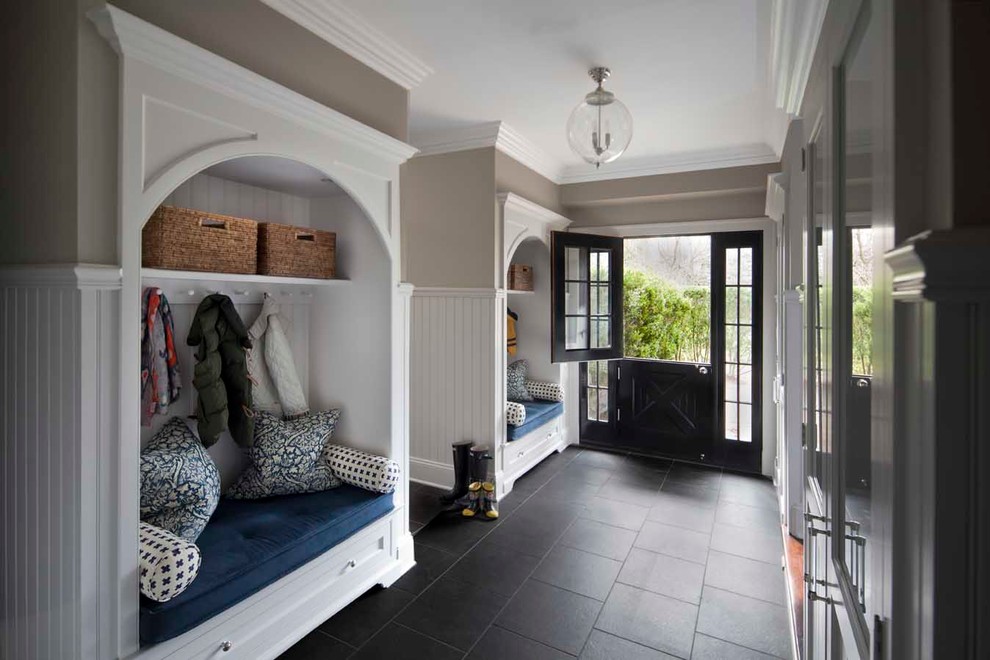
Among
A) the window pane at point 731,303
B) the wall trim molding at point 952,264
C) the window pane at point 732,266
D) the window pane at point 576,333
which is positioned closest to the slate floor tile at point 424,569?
the window pane at point 576,333

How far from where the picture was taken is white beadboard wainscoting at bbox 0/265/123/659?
147cm

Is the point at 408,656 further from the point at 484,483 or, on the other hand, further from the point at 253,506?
the point at 484,483

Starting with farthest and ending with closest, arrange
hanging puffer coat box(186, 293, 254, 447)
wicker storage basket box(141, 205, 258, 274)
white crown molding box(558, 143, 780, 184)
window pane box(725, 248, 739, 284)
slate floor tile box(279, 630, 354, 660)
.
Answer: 1. window pane box(725, 248, 739, 284)
2. white crown molding box(558, 143, 780, 184)
3. hanging puffer coat box(186, 293, 254, 447)
4. slate floor tile box(279, 630, 354, 660)
5. wicker storage basket box(141, 205, 258, 274)

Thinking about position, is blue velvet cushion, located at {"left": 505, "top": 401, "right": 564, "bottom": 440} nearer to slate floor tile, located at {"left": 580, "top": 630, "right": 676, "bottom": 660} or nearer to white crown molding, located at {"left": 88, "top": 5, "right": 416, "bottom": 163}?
slate floor tile, located at {"left": 580, "top": 630, "right": 676, "bottom": 660}

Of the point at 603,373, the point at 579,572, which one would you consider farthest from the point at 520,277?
the point at 579,572

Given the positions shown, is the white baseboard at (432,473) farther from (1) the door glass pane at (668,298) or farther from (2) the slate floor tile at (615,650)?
(1) the door glass pane at (668,298)

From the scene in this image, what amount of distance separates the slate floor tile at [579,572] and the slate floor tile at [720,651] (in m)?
0.49

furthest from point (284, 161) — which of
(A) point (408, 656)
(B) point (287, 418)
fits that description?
(A) point (408, 656)

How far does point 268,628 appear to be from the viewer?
204 cm

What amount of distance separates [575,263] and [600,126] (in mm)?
2115

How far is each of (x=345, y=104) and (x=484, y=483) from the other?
2515 mm

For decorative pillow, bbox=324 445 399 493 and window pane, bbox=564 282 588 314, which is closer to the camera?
decorative pillow, bbox=324 445 399 493

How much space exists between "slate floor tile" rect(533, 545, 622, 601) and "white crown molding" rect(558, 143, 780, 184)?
322cm

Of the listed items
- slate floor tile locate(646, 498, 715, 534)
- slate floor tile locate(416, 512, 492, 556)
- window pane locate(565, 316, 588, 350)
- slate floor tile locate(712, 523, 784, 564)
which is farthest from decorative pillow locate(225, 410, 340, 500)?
window pane locate(565, 316, 588, 350)
